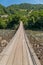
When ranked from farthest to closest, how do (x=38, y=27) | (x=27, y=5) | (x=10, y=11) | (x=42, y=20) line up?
(x=27, y=5)
(x=10, y=11)
(x=42, y=20)
(x=38, y=27)

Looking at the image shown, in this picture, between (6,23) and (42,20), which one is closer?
(42,20)

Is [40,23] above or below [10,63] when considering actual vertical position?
below

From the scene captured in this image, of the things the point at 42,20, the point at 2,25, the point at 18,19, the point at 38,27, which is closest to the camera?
the point at 38,27

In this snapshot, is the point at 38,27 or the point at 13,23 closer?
the point at 38,27

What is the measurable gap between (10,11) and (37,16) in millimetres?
43681

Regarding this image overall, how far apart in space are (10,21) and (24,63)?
5334 cm

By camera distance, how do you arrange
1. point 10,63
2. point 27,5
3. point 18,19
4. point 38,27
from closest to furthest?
point 10,63, point 38,27, point 18,19, point 27,5

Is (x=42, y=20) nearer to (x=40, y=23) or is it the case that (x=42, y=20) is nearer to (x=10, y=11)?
(x=40, y=23)

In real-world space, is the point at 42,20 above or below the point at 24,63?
below

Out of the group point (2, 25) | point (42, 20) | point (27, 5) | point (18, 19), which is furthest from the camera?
point (27, 5)

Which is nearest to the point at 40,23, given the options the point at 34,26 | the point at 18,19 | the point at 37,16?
the point at 34,26

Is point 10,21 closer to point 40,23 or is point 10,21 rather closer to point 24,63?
point 40,23

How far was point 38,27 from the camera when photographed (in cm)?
5294

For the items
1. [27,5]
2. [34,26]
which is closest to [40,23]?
[34,26]
